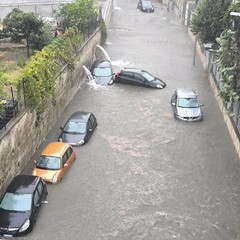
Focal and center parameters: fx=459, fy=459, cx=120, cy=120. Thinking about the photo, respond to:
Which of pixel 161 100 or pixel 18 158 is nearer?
pixel 18 158

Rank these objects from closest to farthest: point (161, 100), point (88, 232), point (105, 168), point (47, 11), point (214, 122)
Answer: point (88, 232) → point (105, 168) → point (214, 122) → point (161, 100) → point (47, 11)

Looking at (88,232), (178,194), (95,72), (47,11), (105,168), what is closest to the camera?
(88,232)

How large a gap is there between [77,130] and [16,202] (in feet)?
23.1

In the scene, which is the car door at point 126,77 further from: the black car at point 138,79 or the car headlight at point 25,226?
the car headlight at point 25,226

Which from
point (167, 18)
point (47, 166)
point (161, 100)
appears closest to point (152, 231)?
point (47, 166)

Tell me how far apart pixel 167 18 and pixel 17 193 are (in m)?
42.5

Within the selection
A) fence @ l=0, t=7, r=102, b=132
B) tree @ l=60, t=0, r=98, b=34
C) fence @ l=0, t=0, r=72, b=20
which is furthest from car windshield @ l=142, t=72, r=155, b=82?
fence @ l=0, t=0, r=72, b=20

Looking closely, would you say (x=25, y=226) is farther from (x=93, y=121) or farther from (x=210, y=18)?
(x=210, y=18)

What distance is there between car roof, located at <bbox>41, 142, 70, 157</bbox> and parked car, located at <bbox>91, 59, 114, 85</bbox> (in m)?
11.7

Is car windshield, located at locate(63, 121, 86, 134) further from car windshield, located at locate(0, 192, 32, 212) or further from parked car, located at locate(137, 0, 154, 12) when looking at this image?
parked car, located at locate(137, 0, 154, 12)

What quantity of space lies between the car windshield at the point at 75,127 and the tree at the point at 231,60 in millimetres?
7339

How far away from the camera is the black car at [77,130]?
74.1ft

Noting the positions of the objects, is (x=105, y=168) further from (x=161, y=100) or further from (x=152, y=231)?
(x=161, y=100)

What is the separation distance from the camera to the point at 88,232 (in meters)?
16.4
